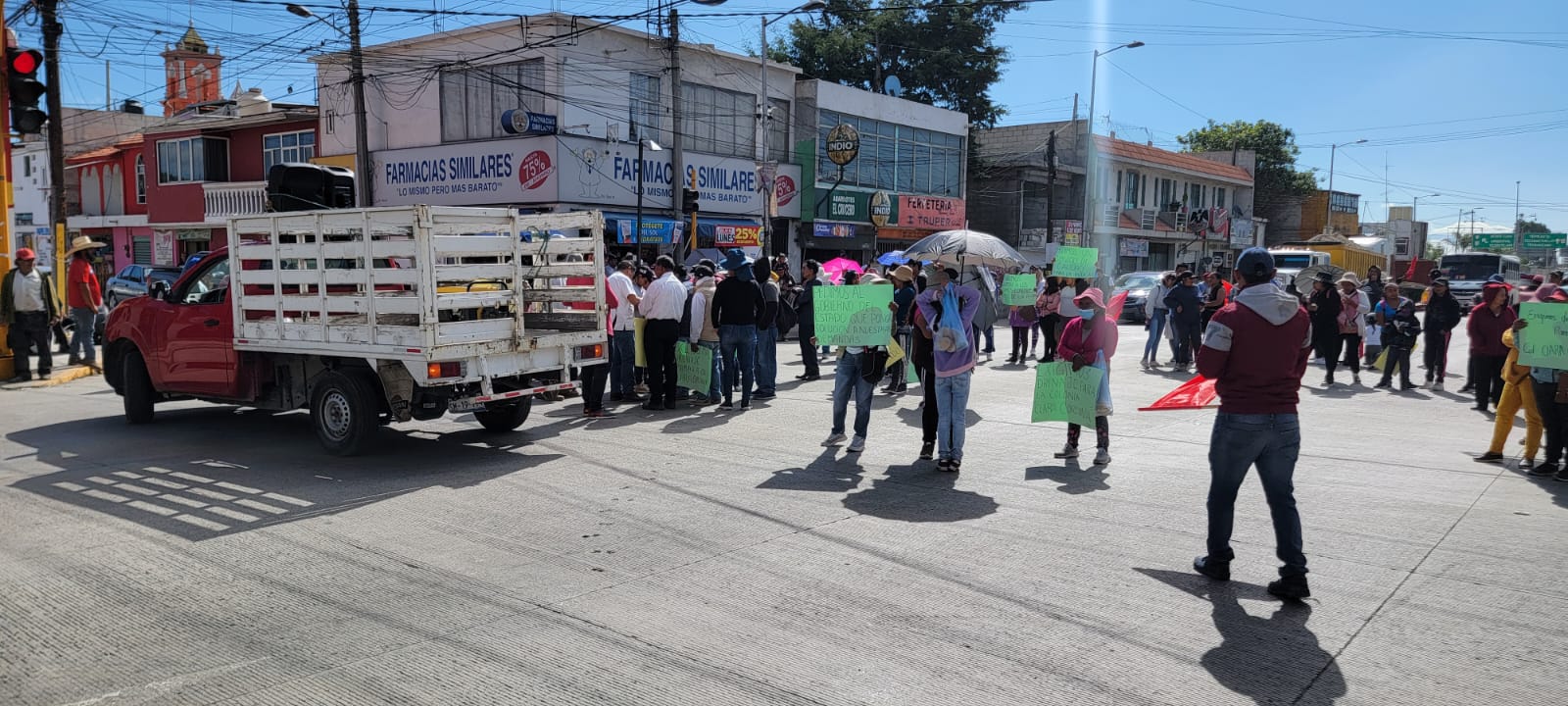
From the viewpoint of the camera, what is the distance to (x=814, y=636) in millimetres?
4527

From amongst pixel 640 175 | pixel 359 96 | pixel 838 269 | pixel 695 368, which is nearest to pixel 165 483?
pixel 695 368

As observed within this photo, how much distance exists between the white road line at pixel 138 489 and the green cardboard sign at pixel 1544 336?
10.3 metres

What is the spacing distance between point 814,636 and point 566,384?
16.2ft

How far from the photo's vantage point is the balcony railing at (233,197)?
107 ft

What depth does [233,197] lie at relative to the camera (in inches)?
1313

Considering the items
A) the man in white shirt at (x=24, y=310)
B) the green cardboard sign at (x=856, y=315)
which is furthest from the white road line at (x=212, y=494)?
the man in white shirt at (x=24, y=310)

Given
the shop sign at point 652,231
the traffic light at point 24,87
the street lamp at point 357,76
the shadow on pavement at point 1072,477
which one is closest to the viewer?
the shadow on pavement at point 1072,477

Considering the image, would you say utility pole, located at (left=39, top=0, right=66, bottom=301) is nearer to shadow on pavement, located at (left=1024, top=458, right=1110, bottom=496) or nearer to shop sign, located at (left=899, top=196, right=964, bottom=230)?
shadow on pavement, located at (left=1024, top=458, right=1110, bottom=496)

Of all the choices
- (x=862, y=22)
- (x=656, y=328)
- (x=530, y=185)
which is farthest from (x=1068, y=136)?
(x=656, y=328)

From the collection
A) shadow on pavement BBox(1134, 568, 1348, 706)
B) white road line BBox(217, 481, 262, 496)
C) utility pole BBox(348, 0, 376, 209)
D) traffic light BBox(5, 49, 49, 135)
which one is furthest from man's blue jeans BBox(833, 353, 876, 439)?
utility pole BBox(348, 0, 376, 209)

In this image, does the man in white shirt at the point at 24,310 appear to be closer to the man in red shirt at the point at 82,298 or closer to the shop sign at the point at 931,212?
the man in red shirt at the point at 82,298

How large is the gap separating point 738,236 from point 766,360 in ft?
57.4

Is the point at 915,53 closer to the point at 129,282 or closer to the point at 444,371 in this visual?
the point at 129,282

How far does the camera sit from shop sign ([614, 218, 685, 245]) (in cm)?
2553
